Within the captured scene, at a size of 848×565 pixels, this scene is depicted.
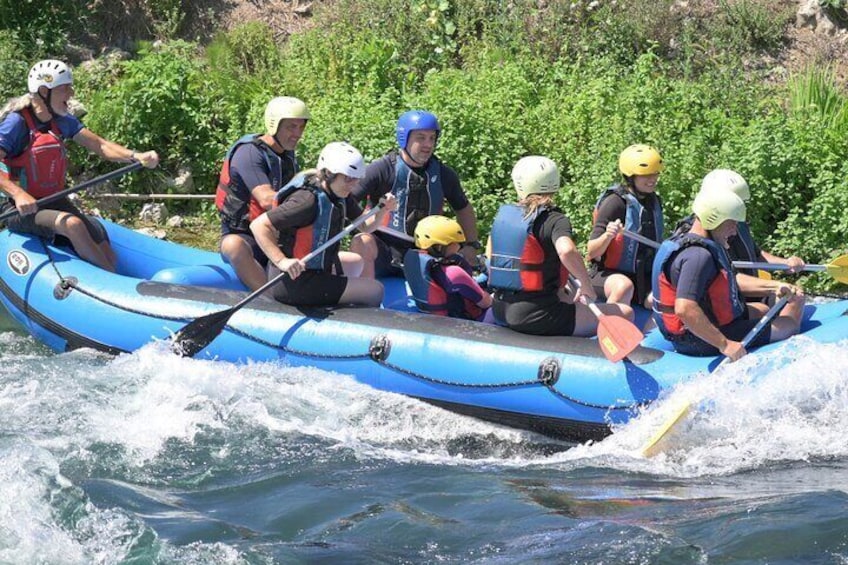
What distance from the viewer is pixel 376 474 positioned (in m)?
6.85

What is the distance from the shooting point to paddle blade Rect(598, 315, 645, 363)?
7090mm

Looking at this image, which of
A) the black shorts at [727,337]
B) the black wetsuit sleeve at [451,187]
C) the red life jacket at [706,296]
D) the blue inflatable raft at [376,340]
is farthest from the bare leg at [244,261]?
the black shorts at [727,337]

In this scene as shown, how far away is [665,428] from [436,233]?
1.91m

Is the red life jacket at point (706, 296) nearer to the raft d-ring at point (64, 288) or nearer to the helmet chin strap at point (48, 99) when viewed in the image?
the raft d-ring at point (64, 288)

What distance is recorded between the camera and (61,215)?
8.92 meters

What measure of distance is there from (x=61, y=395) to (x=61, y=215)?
166 cm

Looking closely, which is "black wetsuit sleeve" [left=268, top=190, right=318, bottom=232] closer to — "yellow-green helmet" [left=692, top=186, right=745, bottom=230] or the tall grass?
"yellow-green helmet" [left=692, top=186, right=745, bottom=230]

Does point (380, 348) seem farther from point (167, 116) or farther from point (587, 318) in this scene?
point (167, 116)

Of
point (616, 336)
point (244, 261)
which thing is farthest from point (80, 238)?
point (616, 336)

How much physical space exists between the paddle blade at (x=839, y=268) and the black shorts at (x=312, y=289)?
2.79 meters

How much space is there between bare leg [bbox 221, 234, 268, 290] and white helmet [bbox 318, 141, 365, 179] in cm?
102

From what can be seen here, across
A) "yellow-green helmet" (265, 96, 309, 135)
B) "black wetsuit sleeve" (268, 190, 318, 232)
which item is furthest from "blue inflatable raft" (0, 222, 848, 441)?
"yellow-green helmet" (265, 96, 309, 135)

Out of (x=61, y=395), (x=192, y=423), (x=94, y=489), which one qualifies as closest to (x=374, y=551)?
(x=94, y=489)

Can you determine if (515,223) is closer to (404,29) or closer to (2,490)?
(2,490)
